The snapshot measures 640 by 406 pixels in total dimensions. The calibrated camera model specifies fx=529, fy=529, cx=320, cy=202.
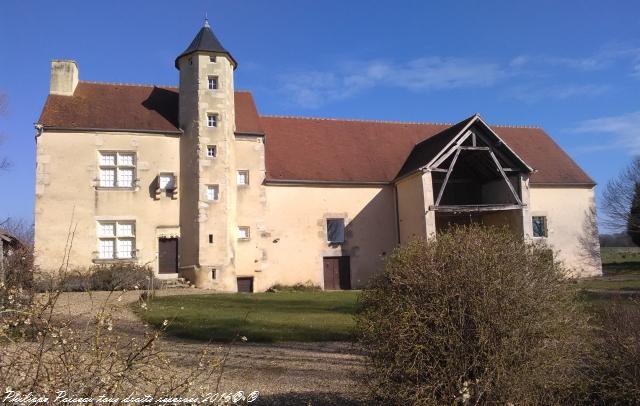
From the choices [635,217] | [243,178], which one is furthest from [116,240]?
[635,217]

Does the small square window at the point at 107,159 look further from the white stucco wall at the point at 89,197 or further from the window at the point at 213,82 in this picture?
the window at the point at 213,82

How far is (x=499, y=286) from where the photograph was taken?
4699mm

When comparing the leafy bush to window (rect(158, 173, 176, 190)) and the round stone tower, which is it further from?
window (rect(158, 173, 176, 190))

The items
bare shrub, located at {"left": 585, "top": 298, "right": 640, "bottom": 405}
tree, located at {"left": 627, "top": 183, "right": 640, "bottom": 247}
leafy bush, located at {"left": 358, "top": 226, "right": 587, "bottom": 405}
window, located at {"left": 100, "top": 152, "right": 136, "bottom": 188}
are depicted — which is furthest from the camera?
tree, located at {"left": 627, "top": 183, "right": 640, "bottom": 247}

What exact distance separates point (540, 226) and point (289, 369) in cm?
1927

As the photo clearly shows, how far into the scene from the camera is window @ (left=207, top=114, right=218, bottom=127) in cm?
2014

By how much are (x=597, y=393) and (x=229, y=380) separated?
427cm

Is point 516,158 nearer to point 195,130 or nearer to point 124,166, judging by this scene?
point 195,130

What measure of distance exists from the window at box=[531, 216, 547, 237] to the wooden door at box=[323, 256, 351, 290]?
8.77 metres

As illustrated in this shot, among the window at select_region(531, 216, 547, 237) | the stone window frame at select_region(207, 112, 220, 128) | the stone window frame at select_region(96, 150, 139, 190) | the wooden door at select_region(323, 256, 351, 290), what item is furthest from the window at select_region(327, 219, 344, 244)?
the window at select_region(531, 216, 547, 237)

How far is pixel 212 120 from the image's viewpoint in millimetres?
20203

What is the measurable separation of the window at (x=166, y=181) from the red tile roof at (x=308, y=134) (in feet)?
5.63

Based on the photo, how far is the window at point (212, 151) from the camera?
20.0 m

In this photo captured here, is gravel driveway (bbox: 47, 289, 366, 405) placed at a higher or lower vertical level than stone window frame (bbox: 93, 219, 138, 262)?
lower
